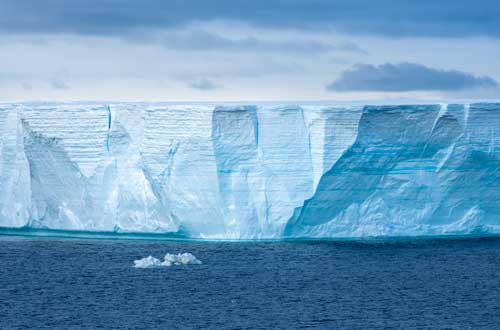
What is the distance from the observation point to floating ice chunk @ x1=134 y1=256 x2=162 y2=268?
2076cm

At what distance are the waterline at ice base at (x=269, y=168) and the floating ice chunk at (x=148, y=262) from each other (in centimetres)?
146

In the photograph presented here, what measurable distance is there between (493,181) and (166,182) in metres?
6.13

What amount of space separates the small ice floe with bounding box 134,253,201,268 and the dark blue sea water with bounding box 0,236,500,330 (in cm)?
16

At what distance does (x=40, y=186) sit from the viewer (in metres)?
23.3

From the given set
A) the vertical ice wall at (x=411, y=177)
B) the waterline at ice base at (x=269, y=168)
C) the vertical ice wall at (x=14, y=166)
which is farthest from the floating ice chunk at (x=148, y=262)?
the vertical ice wall at (x=14, y=166)

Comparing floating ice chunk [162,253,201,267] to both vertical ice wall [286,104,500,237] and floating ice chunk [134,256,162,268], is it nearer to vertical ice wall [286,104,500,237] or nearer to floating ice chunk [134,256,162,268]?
floating ice chunk [134,256,162,268]

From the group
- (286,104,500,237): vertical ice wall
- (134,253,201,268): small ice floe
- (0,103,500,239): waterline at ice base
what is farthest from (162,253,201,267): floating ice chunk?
(286,104,500,237): vertical ice wall

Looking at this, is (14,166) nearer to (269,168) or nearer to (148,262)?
(148,262)

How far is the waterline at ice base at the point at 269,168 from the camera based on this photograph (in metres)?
21.8

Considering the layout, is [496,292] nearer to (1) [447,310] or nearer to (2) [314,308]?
(1) [447,310]

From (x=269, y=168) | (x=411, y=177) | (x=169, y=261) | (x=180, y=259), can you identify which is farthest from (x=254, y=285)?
(x=411, y=177)

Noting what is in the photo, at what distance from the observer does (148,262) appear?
2078 centimetres

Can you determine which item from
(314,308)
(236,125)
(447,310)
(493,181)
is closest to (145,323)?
(314,308)

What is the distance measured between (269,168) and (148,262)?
2886mm
